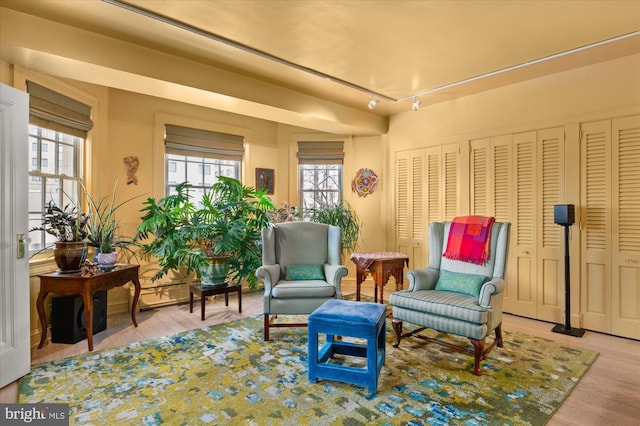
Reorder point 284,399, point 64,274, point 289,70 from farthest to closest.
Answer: point 289,70 < point 64,274 < point 284,399

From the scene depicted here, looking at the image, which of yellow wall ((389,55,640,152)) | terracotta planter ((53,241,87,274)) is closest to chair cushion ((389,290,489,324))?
yellow wall ((389,55,640,152))

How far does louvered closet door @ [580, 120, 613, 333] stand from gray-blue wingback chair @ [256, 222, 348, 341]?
8.18 feet

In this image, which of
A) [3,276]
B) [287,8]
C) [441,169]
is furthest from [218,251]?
[441,169]

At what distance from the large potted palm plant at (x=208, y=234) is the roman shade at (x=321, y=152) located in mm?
1483

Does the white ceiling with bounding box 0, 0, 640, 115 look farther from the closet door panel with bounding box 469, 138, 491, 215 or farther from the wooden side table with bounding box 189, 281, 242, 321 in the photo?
A: the wooden side table with bounding box 189, 281, 242, 321

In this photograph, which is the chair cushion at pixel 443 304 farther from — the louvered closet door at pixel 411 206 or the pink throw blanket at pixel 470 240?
the louvered closet door at pixel 411 206

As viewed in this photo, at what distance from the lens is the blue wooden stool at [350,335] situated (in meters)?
2.25

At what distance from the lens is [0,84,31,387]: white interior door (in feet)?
7.93

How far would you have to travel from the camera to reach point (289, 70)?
364 cm

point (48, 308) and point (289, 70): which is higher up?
point (289, 70)

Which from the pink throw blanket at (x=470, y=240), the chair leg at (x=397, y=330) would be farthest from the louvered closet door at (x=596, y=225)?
the chair leg at (x=397, y=330)

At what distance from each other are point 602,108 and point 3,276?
533cm

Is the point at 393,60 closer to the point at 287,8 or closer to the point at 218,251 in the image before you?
the point at 287,8

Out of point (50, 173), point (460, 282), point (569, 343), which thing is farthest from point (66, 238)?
point (569, 343)
